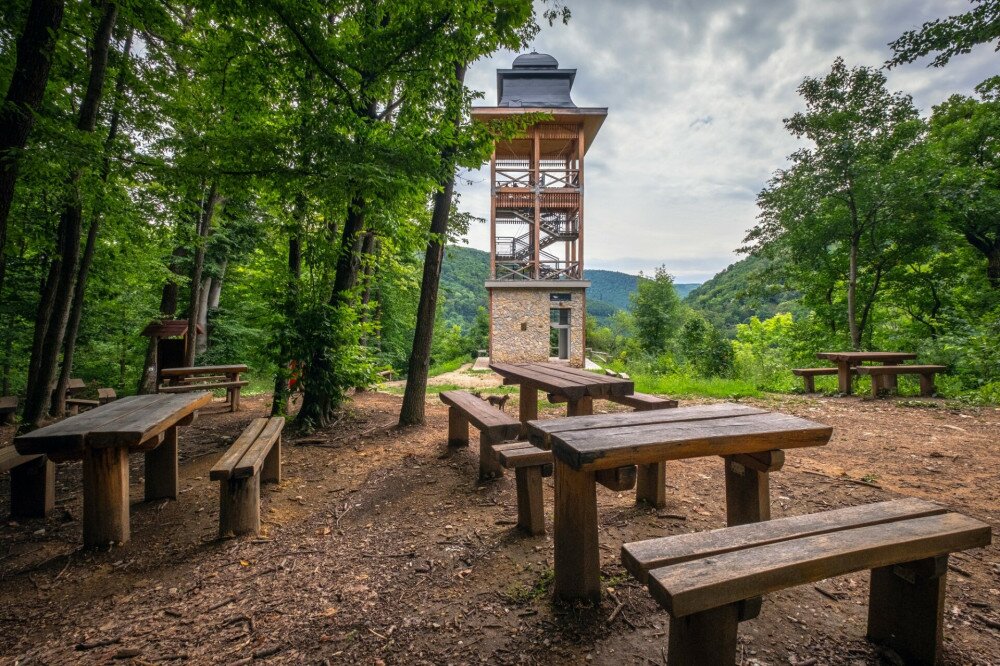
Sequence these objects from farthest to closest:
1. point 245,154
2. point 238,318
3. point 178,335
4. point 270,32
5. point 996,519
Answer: point 238,318
point 178,335
point 270,32
point 245,154
point 996,519

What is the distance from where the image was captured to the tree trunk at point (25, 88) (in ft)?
11.9

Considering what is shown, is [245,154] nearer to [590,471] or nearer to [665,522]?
[590,471]

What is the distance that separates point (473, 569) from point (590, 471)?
98 cm

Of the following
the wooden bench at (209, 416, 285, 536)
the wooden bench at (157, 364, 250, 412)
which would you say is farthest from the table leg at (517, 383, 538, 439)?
the wooden bench at (157, 364, 250, 412)

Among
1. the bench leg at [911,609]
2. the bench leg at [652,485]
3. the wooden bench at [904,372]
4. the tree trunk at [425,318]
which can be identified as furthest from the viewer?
the wooden bench at [904,372]

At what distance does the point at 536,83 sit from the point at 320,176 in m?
18.5

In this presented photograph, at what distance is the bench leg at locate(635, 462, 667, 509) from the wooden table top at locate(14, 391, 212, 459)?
10.9 ft

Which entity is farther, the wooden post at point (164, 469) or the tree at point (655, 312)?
the tree at point (655, 312)

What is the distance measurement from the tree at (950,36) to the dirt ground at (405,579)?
6.51m

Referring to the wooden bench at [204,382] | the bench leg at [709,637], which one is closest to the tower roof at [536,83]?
the wooden bench at [204,382]

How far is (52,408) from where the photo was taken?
6762mm

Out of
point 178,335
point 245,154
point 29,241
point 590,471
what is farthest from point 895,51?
point 29,241

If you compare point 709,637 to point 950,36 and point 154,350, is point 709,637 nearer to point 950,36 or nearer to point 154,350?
point 950,36

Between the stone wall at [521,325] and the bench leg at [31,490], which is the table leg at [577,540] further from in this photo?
the stone wall at [521,325]
